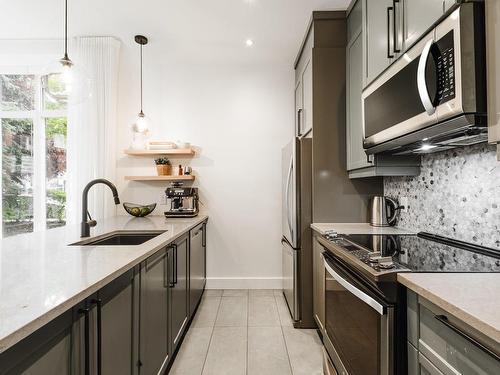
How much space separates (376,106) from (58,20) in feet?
10.1

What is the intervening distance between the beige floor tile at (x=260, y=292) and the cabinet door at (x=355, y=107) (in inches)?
72.1

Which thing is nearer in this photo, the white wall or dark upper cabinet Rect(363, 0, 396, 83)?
dark upper cabinet Rect(363, 0, 396, 83)

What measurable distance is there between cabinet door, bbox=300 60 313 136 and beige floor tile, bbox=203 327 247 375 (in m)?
1.92

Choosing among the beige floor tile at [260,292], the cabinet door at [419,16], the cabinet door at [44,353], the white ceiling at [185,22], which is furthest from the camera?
the beige floor tile at [260,292]

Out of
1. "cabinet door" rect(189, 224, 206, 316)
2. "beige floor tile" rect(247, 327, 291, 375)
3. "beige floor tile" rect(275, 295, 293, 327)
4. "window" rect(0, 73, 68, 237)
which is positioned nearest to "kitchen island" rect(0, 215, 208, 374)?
"cabinet door" rect(189, 224, 206, 316)

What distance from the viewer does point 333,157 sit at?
244 cm

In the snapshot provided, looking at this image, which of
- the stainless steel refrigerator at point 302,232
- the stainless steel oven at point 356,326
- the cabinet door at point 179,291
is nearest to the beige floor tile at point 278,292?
the stainless steel refrigerator at point 302,232

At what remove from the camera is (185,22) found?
2.69m

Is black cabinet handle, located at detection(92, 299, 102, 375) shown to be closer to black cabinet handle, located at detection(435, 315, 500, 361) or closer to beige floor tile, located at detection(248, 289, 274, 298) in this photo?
black cabinet handle, located at detection(435, 315, 500, 361)

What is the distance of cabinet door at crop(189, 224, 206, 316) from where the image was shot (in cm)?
254

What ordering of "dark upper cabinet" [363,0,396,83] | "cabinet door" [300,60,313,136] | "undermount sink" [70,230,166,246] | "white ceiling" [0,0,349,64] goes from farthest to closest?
"cabinet door" [300,60,313,136], "white ceiling" [0,0,349,64], "undermount sink" [70,230,166,246], "dark upper cabinet" [363,0,396,83]

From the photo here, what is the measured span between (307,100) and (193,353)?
2.40 metres

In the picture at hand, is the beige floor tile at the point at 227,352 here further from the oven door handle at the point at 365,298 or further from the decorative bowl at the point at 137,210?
the decorative bowl at the point at 137,210

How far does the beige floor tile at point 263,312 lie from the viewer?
2.60 m
